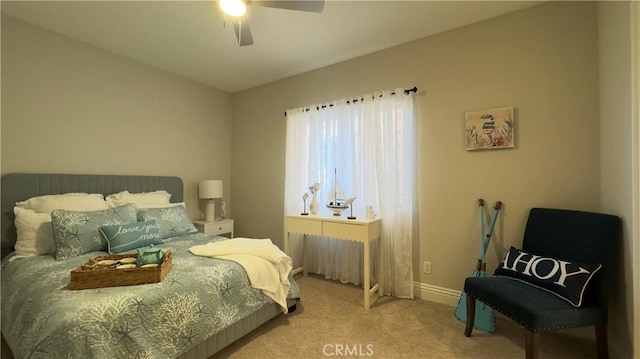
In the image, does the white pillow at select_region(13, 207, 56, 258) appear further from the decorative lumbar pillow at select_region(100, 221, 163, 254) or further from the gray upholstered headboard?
the decorative lumbar pillow at select_region(100, 221, 163, 254)

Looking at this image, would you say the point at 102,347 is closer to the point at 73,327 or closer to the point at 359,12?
the point at 73,327

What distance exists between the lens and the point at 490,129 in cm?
217

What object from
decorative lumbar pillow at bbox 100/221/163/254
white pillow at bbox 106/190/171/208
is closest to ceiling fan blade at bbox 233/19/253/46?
decorative lumbar pillow at bbox 100/221/163/254

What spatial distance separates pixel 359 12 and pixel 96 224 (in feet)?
8.87

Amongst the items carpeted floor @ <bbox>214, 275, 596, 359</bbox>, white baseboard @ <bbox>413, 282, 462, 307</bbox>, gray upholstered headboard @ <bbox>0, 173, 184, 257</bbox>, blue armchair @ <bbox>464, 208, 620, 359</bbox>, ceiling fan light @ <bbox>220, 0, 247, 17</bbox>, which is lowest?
carpeted floor @ <bbox>214, 275, 596, 359</bbox>

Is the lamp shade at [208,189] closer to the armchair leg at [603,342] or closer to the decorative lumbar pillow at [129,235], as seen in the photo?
the decorative lumbar pillow at [129,235]

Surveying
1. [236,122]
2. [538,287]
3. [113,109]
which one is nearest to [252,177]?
[236,122]

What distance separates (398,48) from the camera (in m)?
2.63

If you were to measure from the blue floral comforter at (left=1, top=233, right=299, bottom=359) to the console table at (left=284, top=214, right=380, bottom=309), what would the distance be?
959mm

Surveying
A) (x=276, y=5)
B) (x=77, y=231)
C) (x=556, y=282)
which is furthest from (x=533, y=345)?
(x=77, y=231)

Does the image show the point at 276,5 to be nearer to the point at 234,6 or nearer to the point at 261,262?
the point at 234,6

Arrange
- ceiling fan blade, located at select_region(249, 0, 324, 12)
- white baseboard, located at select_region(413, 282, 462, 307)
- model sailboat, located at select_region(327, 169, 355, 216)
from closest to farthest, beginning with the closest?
ceiling fan blade, located at select_region(249, 0, 324, 12) → white baseboard, located at select_region(413, 282, 462, 307) → model sailboat, located at select_region(327, 169, 355, 216)

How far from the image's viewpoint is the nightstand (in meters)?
3.27

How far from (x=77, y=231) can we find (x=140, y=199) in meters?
0.77
